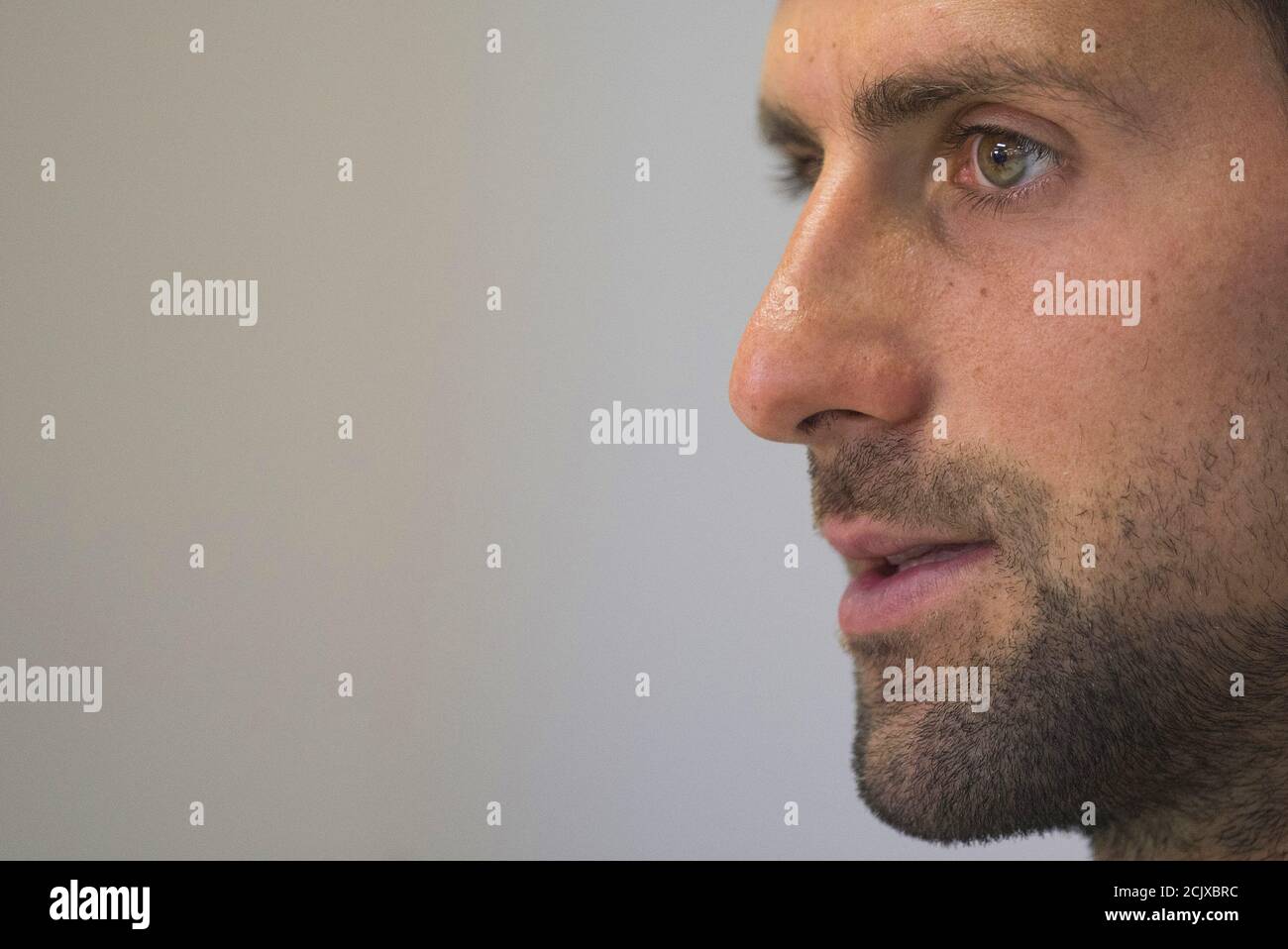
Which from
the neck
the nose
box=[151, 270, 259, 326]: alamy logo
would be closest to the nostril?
the nose

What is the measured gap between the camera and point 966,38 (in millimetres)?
853

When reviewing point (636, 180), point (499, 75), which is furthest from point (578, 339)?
point (499, 75)

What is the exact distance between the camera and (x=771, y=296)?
96 cm

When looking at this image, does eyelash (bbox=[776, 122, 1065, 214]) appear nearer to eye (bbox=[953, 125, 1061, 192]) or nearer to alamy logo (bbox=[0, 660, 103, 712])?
eye (bbox=[953, 125, 1061, 192])

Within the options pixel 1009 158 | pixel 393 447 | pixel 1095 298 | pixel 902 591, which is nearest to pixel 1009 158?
pixel 1009 158

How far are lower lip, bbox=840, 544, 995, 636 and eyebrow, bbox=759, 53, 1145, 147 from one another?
334 millimetres

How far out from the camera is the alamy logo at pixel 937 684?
0.89 metres

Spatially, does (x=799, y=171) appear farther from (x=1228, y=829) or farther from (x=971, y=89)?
(x=1228, y=829)

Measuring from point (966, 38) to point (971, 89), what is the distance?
0.04 meters

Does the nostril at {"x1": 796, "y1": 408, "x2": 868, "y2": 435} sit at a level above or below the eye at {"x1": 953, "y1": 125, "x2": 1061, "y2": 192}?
below
